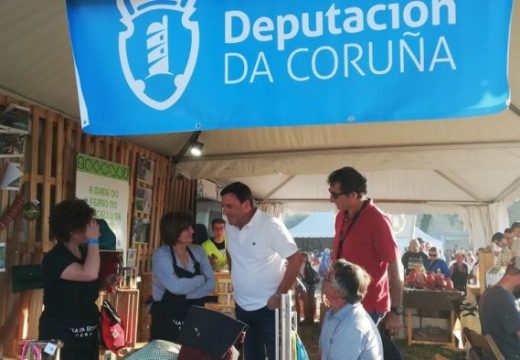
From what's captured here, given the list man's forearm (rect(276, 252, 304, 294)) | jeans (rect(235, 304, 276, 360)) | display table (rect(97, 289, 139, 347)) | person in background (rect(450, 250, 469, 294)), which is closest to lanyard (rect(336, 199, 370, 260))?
man's forearm (rect(276, 252, 304, 294))

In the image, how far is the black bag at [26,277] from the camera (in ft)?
11.3

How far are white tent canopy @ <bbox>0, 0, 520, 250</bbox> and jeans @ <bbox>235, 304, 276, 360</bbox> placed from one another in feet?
6.99

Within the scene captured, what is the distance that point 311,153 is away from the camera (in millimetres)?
5523

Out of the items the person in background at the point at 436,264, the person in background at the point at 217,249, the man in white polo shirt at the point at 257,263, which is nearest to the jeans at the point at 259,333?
the man in white polo shirt at the point at 257,263

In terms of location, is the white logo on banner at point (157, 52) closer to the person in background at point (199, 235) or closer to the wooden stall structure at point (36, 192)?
the wooden stall structure at point (36, 192)

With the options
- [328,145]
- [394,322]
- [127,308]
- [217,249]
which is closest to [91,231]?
[394,322]

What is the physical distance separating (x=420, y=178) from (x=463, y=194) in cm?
123

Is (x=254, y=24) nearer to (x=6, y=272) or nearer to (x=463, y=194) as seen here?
(x=6, y=272)

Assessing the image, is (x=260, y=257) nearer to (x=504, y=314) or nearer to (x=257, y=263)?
(x=257, y=263)

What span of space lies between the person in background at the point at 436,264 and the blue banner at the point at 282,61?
8.23 m

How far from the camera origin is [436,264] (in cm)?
958

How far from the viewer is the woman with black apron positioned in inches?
121

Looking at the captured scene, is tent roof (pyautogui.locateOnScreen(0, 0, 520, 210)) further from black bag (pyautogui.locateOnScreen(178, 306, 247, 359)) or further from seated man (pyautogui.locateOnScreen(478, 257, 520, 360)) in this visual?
black bag (pyautogui.locateOnScreen(178, 306, 247, 359))

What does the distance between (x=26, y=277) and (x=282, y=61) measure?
276cm
